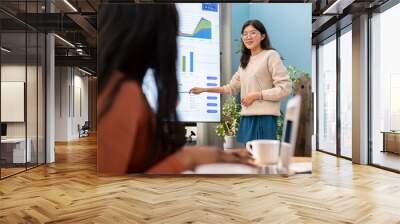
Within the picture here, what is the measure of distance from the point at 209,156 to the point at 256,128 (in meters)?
0.87

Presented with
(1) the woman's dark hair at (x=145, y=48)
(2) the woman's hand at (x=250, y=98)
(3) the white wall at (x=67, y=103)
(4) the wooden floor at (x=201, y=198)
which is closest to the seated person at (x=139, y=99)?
(1) the woman's dark hair at (x=145, y=48)

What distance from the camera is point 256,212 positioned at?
4.09 metres

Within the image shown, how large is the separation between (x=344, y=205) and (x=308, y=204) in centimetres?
38

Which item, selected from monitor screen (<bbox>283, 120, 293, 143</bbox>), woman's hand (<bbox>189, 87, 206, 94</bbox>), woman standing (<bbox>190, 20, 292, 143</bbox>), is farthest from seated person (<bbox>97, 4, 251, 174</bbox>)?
monitor screen (<bbox>283, 120, 293, 143</bbox>)

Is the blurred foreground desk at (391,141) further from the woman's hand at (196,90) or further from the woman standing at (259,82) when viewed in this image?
the woman's hand at (196,90)

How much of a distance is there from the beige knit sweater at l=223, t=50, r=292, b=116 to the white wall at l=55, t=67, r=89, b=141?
11869 millimetres

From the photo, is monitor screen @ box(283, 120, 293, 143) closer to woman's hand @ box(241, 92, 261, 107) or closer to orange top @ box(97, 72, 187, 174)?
woman's hand @ box(241, 92, 261, 107)

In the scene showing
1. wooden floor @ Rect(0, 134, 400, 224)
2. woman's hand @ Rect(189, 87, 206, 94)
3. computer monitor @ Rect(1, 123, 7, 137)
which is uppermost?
woman's hand @ Rect(189, 87, 206, 94)

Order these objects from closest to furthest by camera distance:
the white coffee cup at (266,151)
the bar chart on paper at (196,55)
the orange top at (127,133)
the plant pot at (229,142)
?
the white coffee cup at (266,151), the bar chart on paper at (196,55), the orange top at (127,133), the plant pot at (229,142)

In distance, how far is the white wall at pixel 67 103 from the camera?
15.0 m

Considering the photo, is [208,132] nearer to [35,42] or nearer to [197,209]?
[197,209]

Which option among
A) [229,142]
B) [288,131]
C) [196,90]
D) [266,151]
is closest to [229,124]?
[229,142]

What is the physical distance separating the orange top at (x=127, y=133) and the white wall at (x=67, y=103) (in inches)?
410

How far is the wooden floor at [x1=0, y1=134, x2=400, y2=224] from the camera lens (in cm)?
391
